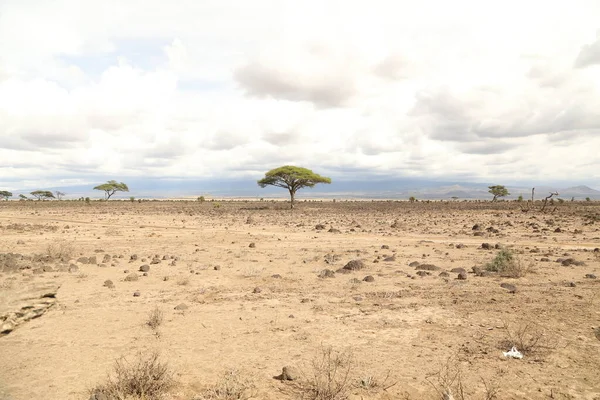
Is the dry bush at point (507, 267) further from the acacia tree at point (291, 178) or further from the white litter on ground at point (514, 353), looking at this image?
the acacia tree at point (291, 178)

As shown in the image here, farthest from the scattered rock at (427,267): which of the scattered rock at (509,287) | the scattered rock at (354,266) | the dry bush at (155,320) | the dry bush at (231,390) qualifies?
the dry bush at (231,390)

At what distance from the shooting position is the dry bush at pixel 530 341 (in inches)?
263

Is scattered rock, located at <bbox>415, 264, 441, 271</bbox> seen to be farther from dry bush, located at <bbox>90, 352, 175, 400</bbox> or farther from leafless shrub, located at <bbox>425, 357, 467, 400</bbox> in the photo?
dry bush, located at <bbox>90, 352, 175, 400</bbox>

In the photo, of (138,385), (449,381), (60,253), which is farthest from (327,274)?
(60,253)

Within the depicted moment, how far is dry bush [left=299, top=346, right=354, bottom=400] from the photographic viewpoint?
5.30 metres

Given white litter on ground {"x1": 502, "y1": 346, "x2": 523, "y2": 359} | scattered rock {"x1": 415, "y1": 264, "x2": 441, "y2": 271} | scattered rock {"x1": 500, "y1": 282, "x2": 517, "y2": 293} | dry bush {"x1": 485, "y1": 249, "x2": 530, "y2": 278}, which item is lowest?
white litter on ground {"x1": 502, "y1": 346, "x2": 523, "y2": 359}

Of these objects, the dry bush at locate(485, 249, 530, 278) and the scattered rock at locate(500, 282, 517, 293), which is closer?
the scattered rock at locate(500, 282, 517, 293)

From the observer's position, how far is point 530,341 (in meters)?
6.80

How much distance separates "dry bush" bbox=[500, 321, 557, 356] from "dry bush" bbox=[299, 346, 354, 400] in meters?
3.02

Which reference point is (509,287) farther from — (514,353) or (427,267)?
(514,353)

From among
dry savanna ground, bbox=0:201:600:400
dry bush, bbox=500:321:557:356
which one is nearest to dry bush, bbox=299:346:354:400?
dry savanna ground, bbox=0:201:600:400

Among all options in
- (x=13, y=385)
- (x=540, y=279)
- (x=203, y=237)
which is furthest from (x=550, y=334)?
(x=203, y=237)

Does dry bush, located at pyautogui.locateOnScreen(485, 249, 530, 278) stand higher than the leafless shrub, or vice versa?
dry bush, located at pyautogui.locateOnScreen(485, 249, 530, 278)

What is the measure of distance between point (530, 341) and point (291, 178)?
53.0 meters
